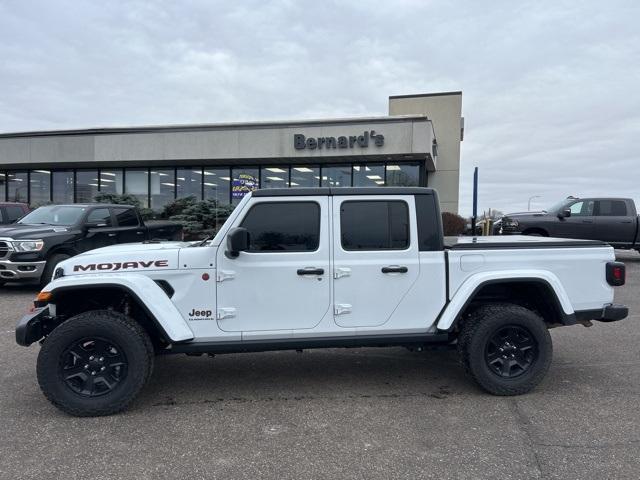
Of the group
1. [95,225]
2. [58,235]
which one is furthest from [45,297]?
[95,225]

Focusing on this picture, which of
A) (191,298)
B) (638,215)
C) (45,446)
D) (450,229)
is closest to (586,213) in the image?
(638,215)

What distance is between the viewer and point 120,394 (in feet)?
12.9

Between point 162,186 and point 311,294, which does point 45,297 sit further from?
point 162,186

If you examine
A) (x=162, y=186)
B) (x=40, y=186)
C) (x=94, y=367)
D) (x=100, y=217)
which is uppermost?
(x=40, y=186)

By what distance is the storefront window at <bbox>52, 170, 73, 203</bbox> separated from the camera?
75.5 feet

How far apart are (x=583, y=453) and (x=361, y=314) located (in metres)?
1.86

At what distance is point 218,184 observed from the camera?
70.8ft

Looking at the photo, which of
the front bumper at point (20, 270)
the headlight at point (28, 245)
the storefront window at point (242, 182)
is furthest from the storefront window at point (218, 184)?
the front bumper at point (20, 270)

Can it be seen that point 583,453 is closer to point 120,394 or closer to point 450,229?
point 120,394

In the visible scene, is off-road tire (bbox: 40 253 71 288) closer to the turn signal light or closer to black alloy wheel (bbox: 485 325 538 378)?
the turn signal light

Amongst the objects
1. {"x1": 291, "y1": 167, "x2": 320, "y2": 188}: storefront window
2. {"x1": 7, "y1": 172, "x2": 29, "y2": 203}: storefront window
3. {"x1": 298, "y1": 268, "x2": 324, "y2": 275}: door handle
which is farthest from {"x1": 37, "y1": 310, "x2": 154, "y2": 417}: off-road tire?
{"x1": 7, "y1": 172, "x2": 29, "y2": 203}: storefront window

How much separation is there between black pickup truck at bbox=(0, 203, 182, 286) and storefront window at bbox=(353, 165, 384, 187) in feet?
33.6

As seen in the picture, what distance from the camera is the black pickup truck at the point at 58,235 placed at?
29.2ft

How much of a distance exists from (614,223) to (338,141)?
9536 millimetres
